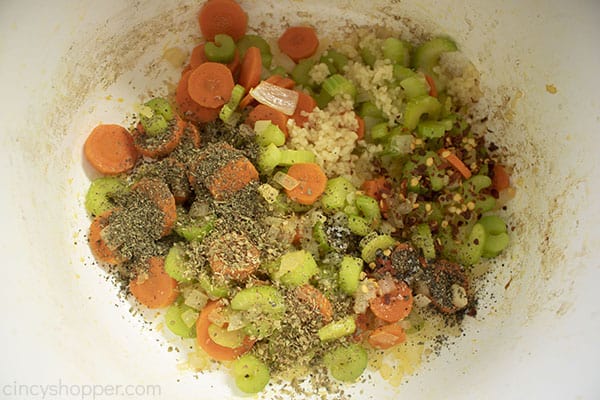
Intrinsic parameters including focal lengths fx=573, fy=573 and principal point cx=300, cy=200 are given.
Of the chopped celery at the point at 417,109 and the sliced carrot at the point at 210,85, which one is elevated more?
the chopped celery at the point at 417,109

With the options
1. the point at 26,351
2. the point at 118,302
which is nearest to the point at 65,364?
the point at 26,351

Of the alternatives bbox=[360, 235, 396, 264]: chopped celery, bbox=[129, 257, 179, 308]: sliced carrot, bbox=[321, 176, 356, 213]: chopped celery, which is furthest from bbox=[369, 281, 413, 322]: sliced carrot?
bbox=[129, 257, 179, 308]: sliced carrot

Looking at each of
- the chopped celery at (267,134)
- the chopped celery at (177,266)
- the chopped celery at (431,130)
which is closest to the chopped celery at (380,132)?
the chopped celery at (431,130)

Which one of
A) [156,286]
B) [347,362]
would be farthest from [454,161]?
[156,286]

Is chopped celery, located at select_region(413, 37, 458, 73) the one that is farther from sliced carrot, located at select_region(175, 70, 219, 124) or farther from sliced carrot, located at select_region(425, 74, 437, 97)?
sliced carrot, located at select_region(175, 70, 219, 124)

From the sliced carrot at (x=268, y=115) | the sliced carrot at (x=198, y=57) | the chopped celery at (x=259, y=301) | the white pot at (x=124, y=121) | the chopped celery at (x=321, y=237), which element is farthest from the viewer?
the sliced carrot at (x=198, y=57)

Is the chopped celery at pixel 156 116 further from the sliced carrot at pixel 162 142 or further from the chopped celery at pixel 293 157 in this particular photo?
the chopped celery at pixel 293 157
